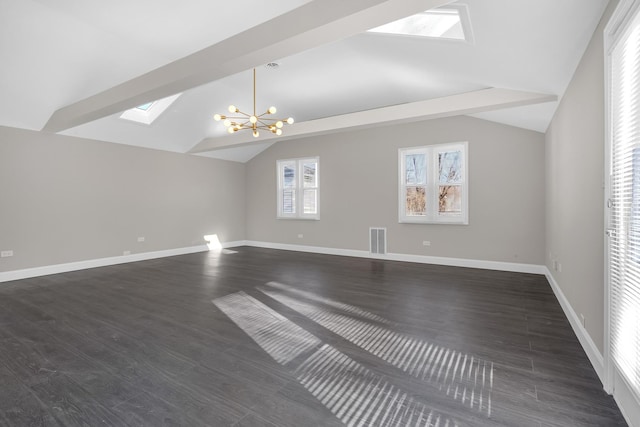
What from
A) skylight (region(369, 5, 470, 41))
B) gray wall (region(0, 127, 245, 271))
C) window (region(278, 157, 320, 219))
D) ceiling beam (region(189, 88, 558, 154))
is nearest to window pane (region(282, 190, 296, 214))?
window (region(278, 157, 320, 219))

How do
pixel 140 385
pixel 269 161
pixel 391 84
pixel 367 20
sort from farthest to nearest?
pixel 269 161 → pixel 391 84 → pixel 367 20 → pixel 140 385

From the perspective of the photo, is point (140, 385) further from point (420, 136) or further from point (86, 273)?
point (420, 136)

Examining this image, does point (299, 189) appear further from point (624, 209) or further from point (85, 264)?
point (624, 209)

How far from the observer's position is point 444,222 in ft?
20.4

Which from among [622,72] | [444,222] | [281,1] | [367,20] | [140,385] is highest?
[281,1]

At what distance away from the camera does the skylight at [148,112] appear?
238 inches

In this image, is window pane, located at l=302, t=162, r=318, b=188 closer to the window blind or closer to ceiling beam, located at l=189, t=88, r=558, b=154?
ceiling beam, located at l=189, t=88, r=558, b=154

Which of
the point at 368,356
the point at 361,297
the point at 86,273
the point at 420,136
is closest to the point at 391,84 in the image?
the point at 420,136

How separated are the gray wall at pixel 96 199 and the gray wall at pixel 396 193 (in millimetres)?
1810

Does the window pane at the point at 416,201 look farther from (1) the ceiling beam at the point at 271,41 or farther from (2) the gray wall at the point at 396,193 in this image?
(1) the ceiling beam at the point at 271,41

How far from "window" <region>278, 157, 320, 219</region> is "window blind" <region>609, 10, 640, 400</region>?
20.8ft

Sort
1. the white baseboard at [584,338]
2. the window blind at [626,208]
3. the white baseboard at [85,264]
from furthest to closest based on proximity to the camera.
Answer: the white baseboard at [85,264], the white baseboard at [584,338], the window blind at [626,208]

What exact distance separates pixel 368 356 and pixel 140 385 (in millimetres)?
1632

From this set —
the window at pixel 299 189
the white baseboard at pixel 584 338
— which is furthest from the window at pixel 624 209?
the window at pixel 299 189
